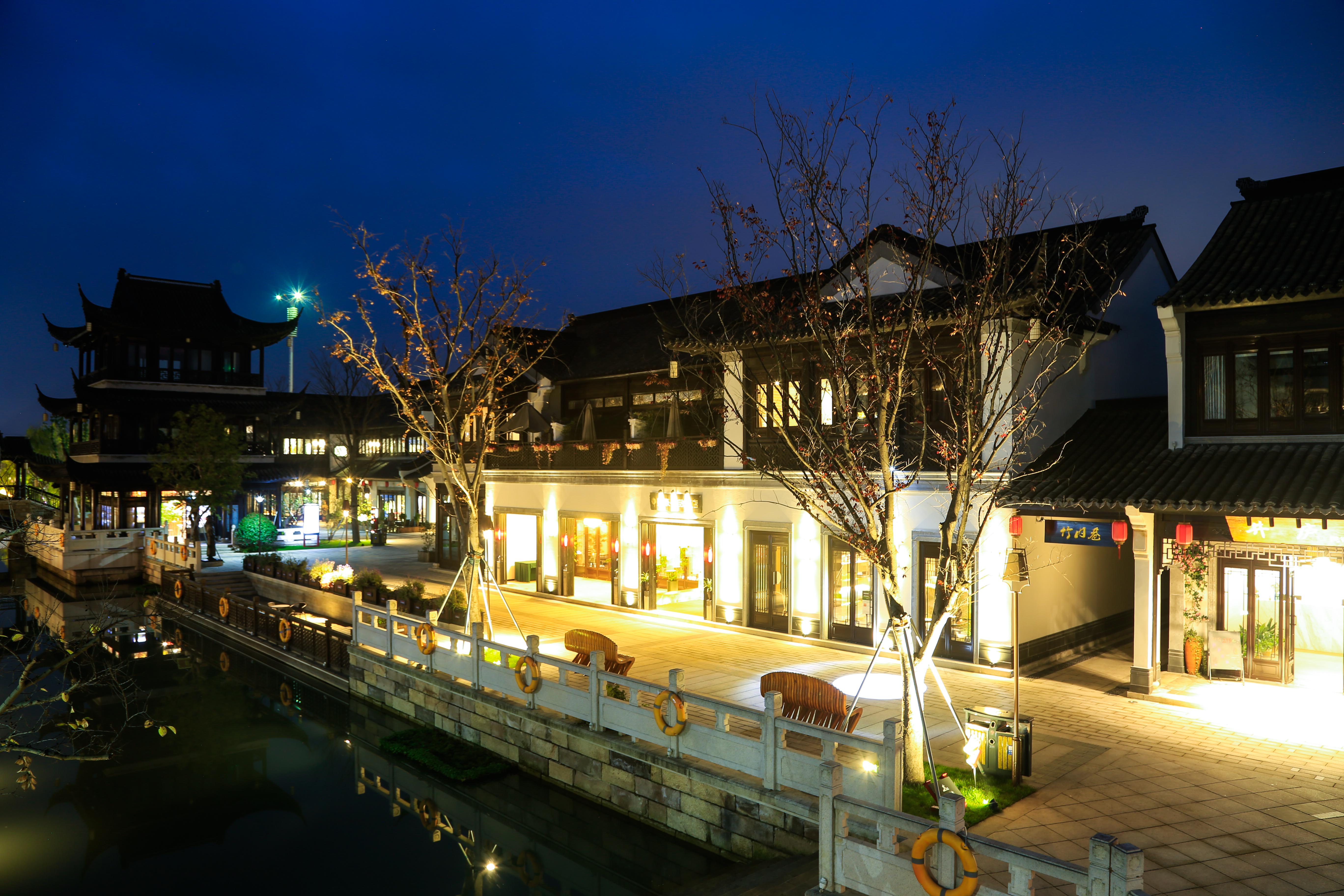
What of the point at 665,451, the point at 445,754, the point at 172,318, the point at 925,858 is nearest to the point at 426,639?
the point at 445,754

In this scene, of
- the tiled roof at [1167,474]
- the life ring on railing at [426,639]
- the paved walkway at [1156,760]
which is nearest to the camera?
the paved walkway at [1156,760]

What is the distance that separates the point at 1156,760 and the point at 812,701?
4.31 metres

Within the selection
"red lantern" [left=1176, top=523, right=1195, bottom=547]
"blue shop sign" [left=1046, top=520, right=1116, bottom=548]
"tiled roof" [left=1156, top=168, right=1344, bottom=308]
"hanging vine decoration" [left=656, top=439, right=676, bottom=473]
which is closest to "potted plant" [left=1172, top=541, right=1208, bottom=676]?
"blue shop sign" [left=1046, top=520, right=1116, bottom=548]

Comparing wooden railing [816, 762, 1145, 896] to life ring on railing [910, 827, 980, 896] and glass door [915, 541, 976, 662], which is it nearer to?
life ring on railing [910, 827, 980, 896]

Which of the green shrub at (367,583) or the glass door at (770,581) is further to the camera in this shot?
the green shrub at (367,583)

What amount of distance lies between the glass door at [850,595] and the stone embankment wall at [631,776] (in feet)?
23.0

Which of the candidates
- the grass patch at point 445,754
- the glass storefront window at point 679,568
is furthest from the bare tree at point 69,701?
the glass storefront window at point 679,568

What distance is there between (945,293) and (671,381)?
8.24 m

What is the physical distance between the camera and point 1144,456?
45.5 feet

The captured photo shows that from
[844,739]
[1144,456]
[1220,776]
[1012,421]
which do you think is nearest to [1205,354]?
[1144,456]

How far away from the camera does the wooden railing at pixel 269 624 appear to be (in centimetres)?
1750

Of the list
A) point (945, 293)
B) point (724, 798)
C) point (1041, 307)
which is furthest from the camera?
point (945, 293)

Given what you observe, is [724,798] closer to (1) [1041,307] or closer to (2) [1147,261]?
(1) [1041,307]

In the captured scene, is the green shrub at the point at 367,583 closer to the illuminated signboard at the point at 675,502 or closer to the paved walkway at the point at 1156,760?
the paved walkway at the point at 1156,760
